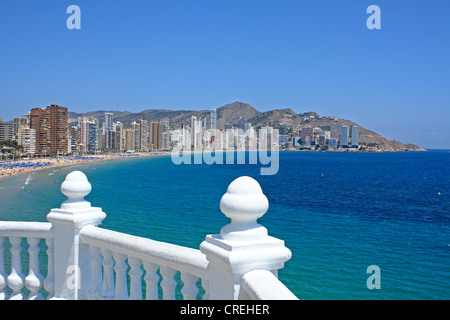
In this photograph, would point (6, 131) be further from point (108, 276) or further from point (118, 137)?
point (108, 276)

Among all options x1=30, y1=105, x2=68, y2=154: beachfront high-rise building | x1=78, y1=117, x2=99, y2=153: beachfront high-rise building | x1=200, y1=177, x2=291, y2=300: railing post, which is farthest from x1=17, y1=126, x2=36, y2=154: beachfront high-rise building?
x1=200, y1=177, x2=291, y2=300: railing post

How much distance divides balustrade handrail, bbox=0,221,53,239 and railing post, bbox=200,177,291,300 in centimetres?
235

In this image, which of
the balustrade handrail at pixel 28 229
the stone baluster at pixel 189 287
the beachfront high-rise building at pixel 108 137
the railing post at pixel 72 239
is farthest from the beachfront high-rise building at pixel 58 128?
the stone baluster at pixel 189 287

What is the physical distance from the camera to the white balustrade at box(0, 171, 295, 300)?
2.06 meters

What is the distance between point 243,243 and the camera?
6.74ft

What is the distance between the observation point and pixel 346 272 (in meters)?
19.1

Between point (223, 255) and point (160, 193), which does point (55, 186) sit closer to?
point (160, 193)

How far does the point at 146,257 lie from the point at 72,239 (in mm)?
1063

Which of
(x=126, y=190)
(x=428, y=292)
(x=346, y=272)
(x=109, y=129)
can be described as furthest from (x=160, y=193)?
(x=109, y=129)

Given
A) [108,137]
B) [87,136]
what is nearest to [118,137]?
[108,137]

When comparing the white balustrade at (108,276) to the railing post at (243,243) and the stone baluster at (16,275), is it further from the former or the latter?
the railing post at (243,243)

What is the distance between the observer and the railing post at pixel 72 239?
354 centimetres

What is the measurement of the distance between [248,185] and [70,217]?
2.18 m
